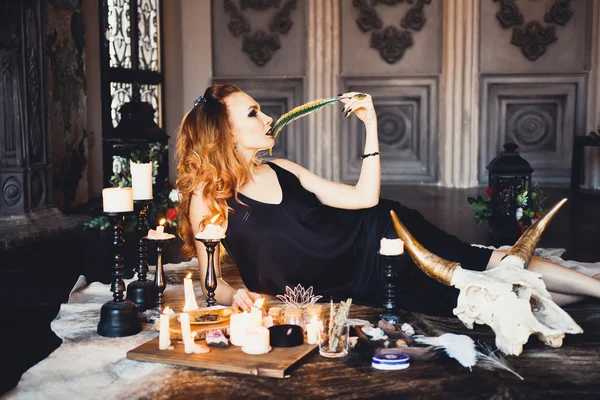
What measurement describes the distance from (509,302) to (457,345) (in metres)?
0.27

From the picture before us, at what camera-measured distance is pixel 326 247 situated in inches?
134

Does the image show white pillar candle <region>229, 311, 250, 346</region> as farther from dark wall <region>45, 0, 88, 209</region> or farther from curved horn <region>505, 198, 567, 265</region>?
dark wall <region>45, 0, 88, 209</region>

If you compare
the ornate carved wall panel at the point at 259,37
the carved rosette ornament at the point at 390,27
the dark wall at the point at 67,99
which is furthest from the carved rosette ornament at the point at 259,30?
the dark wall at the point at 67,99

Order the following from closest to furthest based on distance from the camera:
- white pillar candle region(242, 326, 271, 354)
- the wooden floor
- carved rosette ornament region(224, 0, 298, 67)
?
white pillar candle region(242, 326, 271, 354), the wooden floor, carved rosette ornament region(224, 0, 298, 67)

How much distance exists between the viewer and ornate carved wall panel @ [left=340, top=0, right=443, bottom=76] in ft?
29.4

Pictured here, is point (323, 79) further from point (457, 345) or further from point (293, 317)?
point (457, 345)

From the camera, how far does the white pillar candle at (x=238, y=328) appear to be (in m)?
2.79

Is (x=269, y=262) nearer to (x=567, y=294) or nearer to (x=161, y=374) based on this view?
(x=161, y=374)

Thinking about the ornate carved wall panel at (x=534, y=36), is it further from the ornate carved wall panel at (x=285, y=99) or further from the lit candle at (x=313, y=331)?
the lit candle at (x=313, y=331)

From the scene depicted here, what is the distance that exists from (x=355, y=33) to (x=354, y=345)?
6766mm

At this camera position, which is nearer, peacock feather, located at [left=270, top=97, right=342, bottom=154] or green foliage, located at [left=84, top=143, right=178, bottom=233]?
peacock feather, located at [left=270, top=97, right=342, bottom=154]

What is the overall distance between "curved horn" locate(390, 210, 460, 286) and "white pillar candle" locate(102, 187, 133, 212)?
1019mm

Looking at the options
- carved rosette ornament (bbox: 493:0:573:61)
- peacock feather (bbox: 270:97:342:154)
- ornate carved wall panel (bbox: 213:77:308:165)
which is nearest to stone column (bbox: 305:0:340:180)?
ornate carved wall panel (bbox: 213:77:308:165)

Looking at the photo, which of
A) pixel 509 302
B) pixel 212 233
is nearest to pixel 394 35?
pixel 212 233
